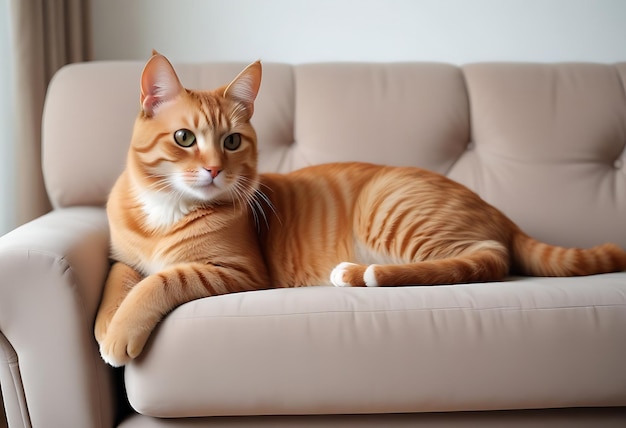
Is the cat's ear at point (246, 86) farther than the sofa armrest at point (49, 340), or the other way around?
the cat's ear at point (246, 86)

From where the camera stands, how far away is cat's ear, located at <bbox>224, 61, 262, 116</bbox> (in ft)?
4.88

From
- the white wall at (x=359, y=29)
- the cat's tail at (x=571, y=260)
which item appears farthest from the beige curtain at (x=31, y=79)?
the cat's tail at (x=571, y=260)

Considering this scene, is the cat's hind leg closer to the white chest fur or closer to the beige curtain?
the white chest fur

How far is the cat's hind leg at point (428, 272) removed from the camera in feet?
4.58

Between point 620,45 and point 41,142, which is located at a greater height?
point 620,45

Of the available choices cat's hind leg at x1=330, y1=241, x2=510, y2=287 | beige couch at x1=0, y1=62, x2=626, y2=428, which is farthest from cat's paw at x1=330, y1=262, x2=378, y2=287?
beige couch at x1=0, y1=62, x2=626, y2=428

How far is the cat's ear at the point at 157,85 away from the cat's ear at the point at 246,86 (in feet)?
0.38

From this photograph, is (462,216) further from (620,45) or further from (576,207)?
(620,45)

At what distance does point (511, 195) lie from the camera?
1.94 m

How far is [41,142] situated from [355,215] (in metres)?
1.04

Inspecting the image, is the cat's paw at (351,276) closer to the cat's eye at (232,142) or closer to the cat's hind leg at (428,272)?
the cat's hind leg at (428,272)

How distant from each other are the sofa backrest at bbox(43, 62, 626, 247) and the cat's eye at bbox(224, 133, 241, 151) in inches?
18.9

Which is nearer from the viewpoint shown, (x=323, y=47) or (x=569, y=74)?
(x=569, y=74)

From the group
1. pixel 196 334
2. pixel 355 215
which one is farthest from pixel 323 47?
pixel 196 334
